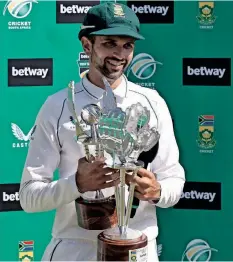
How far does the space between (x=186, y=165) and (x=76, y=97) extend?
2.41 ft

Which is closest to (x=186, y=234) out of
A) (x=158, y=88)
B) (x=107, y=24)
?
(x=158, y=88)

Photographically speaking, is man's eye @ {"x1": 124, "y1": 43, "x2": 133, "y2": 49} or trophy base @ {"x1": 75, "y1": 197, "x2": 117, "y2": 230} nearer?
trophy base @ {"x1": 75, "y1": 197, "x2": 117, "y2": 230}

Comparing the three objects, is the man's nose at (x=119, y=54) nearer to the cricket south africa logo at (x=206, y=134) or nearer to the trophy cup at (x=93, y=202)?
the trophy cup at (x=93, y=202)

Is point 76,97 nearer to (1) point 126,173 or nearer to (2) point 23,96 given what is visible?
(1) point 126,173

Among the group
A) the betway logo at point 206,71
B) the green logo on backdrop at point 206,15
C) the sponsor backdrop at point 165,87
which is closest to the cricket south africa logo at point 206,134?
the sponsor backdrop at point 165,87

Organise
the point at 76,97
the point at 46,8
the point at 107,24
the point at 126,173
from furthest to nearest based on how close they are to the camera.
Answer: the point at 46,8, the point at 76,97, the point at 107,24, the point at 126,173

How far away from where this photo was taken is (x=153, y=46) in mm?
1919

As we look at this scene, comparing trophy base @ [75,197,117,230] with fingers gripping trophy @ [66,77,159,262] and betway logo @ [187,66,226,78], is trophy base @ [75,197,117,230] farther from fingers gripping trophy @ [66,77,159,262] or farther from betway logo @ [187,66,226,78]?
betway logo @ [187,66,226,78]

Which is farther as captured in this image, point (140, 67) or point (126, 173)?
point (140, 67)

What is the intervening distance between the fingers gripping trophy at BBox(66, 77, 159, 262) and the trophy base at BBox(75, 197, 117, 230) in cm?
6

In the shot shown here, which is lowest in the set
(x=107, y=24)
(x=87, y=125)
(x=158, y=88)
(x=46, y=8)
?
(x=87, y=125)

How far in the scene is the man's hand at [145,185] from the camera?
3.70ft

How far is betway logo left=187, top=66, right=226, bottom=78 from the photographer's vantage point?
192cm

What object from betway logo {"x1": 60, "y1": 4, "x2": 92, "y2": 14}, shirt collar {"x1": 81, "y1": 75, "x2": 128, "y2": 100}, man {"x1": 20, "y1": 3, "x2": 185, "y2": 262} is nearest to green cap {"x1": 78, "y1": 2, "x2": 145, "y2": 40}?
man {"x1": 20, "y1": 3, "x2": 185, "y2": 262}
